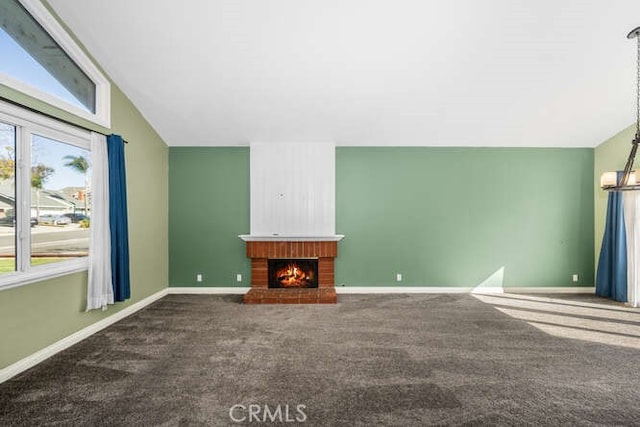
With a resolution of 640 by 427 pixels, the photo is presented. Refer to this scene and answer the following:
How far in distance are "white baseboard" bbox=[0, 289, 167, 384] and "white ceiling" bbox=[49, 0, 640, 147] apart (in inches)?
111

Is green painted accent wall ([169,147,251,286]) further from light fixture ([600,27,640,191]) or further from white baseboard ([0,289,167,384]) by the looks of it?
light fixture ([600,27,640,191])

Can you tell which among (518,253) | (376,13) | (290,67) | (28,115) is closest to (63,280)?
(28,115)

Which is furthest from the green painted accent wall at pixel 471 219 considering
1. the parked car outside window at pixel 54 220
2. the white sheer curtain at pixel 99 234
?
the parked car outside window at pixel 54 220

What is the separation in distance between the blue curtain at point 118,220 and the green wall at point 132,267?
0.84 ft

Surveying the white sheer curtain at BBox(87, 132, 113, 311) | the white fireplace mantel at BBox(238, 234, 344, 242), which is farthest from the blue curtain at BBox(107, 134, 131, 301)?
the white fireplace mantel at BBox(238, 234, 344, 242)

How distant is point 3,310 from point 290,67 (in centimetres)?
362

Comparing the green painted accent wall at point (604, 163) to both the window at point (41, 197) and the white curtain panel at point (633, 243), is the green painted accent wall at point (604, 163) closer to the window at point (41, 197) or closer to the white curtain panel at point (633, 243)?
the white curtain panel at point (633, 243)

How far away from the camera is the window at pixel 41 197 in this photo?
8.45ft

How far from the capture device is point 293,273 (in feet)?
16.3

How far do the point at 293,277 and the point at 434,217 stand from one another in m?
2.74

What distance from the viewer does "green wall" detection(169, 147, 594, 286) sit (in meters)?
5.04

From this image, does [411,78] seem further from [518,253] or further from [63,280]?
[63,280]

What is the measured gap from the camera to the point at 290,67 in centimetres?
344

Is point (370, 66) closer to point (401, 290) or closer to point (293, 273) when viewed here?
point (293, 273)
